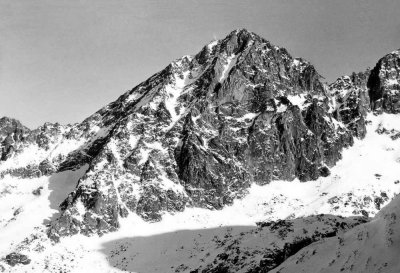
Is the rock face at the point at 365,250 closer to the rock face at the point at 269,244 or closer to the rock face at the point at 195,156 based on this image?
the rock face at the point at 269,244

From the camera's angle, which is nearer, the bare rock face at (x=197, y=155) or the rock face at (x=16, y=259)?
the rock face at (x=16, y=259)

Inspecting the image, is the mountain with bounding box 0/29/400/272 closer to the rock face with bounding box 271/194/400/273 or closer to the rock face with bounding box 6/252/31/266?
the rock face with bounding box 6/252/31/266

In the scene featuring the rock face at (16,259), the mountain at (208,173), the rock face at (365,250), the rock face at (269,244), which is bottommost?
the rock face at (365,250)

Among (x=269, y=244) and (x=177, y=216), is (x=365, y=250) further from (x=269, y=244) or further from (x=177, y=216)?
(x=177, y=216)

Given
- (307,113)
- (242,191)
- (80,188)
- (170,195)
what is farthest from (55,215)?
(307,113)

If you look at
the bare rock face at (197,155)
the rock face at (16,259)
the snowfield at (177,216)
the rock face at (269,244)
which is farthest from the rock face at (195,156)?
the rock face at (269,244)

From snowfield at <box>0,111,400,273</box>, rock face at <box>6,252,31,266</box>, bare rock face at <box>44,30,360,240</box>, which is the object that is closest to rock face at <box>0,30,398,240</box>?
bare rock face at <box>44,30,360,240</box>

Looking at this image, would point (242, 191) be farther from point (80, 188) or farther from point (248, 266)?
point (248, 266)

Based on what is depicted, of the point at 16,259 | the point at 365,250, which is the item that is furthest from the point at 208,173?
the point at 365,250

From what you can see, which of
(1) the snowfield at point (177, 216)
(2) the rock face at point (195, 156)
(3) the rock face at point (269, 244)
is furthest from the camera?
(2) the rock face at point (195, 156)
